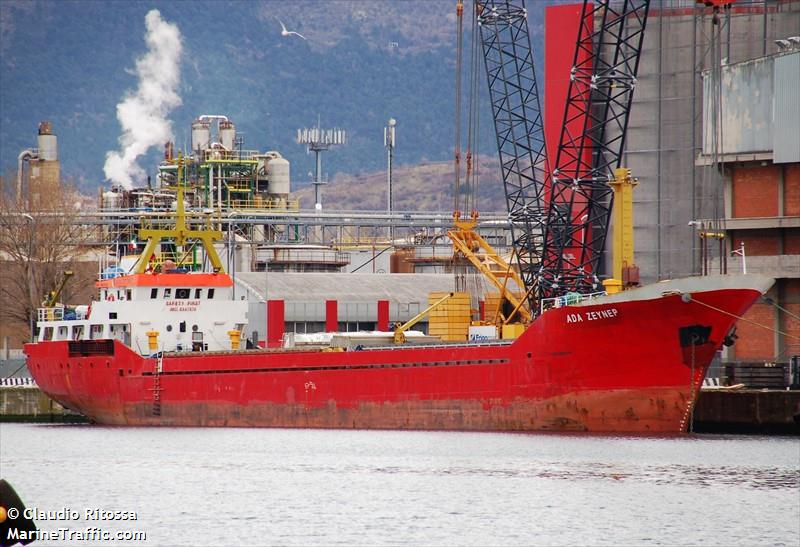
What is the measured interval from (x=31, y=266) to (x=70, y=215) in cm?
435

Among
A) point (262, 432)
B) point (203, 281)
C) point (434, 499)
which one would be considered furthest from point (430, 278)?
point (434, 499)

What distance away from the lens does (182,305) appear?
62312mm

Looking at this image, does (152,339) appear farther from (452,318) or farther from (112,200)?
(112,200)

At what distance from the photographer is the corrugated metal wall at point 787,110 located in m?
56.4

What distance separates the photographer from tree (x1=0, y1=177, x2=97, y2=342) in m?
83.2

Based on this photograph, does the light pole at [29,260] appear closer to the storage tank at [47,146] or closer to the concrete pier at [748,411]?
the storage tank at [47,146]

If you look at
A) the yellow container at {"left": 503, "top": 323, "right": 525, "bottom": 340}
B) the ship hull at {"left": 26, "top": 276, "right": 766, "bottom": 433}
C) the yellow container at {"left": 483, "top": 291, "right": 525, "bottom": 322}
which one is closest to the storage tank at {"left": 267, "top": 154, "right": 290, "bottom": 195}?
the yellow container at {"left": 483, "top": 291, "right": 525, "bottom": 322}

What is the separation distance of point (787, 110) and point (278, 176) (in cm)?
5332

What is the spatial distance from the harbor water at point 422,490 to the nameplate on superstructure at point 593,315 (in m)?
3.76

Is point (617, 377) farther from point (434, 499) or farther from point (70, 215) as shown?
point (70, 215)

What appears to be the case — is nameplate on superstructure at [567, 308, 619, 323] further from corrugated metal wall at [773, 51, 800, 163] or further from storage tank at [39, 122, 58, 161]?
storage tank at [39, 122, 58, 161]


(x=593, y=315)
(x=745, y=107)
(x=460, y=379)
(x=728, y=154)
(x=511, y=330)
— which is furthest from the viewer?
(x=511, y=330)

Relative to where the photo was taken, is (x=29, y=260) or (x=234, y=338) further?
(x=29, y=260)

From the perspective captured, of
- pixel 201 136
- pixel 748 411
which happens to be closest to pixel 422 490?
pixel 748 411
